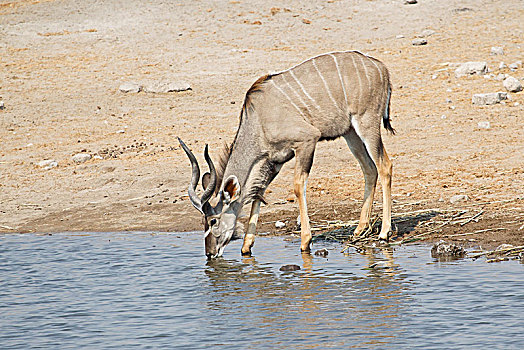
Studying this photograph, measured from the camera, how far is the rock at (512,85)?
534 inches

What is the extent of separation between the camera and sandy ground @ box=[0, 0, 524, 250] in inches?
390

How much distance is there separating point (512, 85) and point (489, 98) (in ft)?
2.36

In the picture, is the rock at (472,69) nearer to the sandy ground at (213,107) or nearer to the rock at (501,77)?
the sandy ground at (213,107)

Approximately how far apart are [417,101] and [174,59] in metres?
6.52

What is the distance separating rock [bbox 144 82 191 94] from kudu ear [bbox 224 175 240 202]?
8.59 metres

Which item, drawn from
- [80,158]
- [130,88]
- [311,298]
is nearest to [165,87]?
[130,88]

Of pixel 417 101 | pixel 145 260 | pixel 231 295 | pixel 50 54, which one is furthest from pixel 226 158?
pixel 50 54

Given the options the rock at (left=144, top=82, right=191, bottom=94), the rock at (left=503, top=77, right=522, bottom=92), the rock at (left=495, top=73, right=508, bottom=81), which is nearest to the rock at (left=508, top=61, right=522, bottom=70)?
the rock at (left=495, top=73, right=508, bottom=81)

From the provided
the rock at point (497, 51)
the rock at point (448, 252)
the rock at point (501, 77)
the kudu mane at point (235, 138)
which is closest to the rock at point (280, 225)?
the kudu mane at point (235, 138)

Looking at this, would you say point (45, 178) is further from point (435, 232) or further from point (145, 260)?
point (435, 232)

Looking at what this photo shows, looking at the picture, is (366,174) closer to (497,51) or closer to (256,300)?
(256,300)

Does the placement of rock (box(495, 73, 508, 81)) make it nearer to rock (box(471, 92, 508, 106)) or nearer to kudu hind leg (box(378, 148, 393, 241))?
rock (box(471, 92, 508, 106))

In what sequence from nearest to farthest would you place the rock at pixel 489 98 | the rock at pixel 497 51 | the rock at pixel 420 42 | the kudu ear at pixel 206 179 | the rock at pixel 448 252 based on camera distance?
the rock at pixel 448 252 < the kudu ear at pixel 206 179 < the rock at pixel 489 98 < the rock at pixel 497 51 < the rock at pixel 420 42

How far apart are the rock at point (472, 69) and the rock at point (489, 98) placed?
1.76 metres
